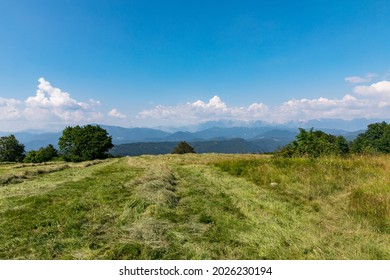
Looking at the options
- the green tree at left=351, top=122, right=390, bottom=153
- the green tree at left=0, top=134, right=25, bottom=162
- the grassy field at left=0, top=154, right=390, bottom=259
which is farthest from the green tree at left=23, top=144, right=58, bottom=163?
the green tree at left=351, top=122, right=390, bottom=153

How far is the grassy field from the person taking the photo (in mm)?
5816

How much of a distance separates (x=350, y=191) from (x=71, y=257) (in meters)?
11.2

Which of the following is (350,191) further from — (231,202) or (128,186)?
(128,186)

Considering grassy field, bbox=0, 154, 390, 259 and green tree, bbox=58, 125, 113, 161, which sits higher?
green tree, bbox=58, 125, 113, 161

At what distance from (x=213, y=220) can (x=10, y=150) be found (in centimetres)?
11974

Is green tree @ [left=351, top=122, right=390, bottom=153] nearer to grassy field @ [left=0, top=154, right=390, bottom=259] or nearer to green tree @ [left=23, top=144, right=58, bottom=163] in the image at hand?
grassy field @ [left=0, top=154, right=390, bottom=259]

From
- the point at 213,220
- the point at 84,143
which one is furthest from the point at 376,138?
the point at 213,220

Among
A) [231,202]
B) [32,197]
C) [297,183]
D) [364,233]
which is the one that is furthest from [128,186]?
[364,233]

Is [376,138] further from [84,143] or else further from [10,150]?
[10,150]

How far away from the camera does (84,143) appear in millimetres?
82250

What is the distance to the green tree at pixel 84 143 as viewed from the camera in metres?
80.5

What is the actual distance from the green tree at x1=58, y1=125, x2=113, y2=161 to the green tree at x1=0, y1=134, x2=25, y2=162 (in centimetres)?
3247

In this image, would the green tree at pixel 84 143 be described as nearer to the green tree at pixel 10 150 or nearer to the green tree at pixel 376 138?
the green tree at pixel 10 150
